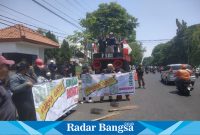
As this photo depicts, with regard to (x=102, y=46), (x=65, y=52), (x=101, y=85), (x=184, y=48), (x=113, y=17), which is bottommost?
(x=101, y=85)

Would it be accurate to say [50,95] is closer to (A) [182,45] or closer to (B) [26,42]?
(A) [182,45]

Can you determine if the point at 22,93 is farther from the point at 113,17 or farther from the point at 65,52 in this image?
the point at 65,52

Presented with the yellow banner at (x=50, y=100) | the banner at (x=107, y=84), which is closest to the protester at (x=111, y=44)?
the banner at (x=107, y=84)

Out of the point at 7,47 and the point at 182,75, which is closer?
the point at 182,75

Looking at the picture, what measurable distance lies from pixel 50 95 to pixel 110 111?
2.81 m

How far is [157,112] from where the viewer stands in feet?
32.7

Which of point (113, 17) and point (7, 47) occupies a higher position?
point (113, 17)

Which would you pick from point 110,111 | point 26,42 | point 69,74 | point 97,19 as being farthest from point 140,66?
point 97,19

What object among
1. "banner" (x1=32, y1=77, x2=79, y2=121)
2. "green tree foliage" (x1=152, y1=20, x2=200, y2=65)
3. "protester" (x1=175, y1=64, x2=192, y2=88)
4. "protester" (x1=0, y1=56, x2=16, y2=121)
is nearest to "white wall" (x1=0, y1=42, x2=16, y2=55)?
"banner" (x1=32, y1=77, x2=79, y2=121)

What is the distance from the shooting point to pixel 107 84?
13594mm

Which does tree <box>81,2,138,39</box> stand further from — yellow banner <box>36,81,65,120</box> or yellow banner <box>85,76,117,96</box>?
yellow banner <box>85,76,117,96</box>

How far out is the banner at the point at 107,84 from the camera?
1341 centimetres

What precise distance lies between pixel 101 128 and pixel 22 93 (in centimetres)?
196

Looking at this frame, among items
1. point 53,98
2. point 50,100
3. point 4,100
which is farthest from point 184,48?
point 4,100
